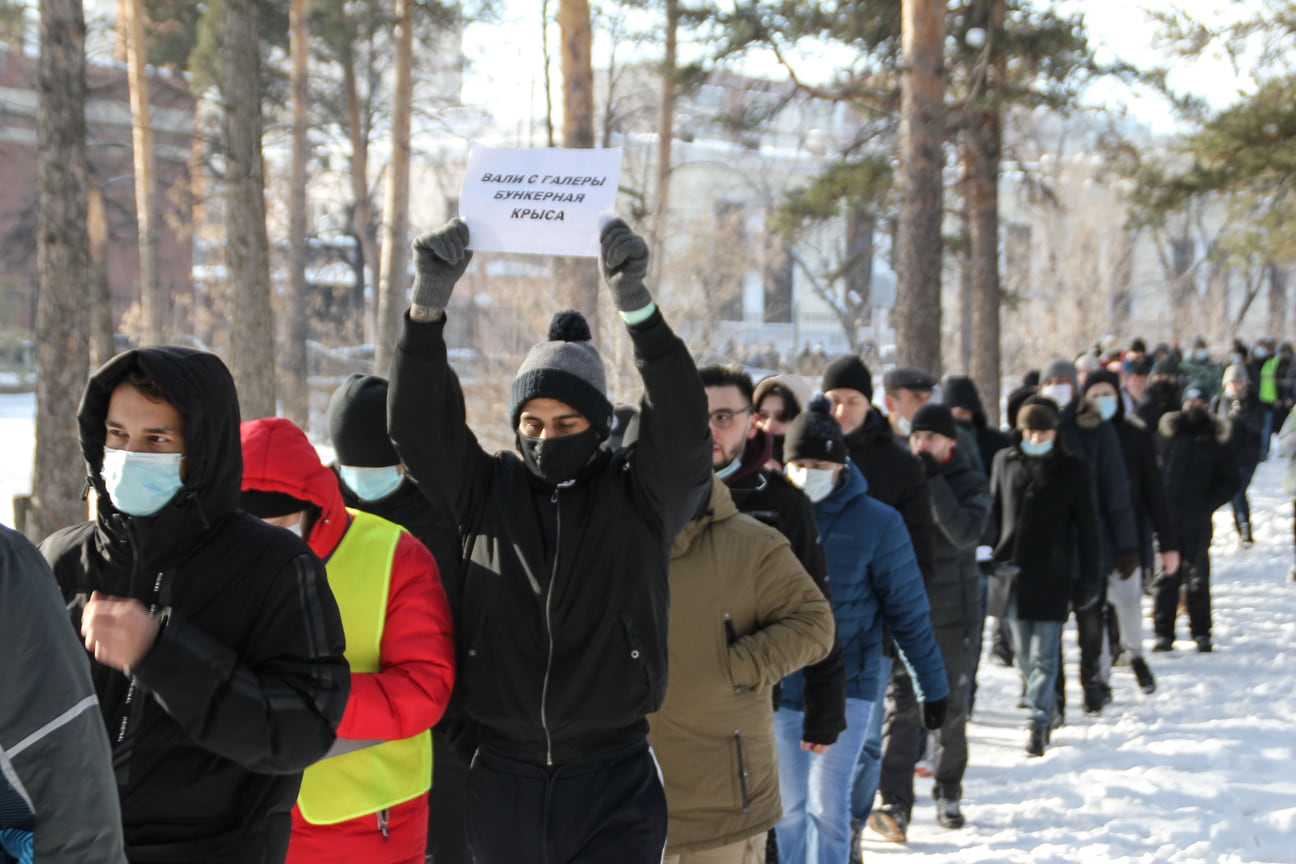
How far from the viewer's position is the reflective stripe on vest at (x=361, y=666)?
3.00 m

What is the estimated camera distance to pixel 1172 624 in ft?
33.9

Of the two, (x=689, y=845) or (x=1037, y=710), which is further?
(x=1037, y=710)

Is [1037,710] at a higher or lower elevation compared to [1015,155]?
lower

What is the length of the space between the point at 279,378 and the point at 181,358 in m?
22.1

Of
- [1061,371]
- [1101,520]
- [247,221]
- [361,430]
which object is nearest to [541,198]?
[361,430]

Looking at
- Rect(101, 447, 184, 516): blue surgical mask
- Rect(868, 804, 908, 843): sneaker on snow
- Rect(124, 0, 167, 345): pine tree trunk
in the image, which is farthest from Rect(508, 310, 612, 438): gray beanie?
Rect(124, 0, 167, 345): pine tree trunk

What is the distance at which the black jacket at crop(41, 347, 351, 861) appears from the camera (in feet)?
7.21

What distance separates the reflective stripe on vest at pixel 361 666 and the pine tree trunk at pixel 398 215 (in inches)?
626

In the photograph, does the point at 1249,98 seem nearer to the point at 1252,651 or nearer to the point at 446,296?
the point at 1252,651

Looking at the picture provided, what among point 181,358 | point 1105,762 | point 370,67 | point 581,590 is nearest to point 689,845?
point 581,590

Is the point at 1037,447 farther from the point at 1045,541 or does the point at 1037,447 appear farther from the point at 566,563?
the point at 566,563

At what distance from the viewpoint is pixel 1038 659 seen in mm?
7602

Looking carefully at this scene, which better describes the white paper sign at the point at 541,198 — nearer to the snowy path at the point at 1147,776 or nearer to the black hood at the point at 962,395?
the snowy path at the point at 1147,776

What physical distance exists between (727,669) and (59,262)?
7.01m
